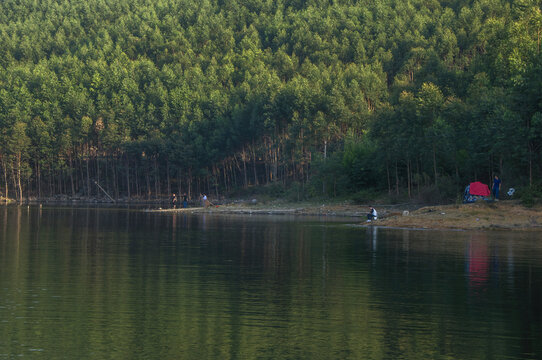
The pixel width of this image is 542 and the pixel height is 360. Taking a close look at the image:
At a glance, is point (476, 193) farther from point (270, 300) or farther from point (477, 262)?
point (270, 300)

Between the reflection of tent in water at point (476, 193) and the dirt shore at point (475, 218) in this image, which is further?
the reflection of tent in water at point (476, 193)

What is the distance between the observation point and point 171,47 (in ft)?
585

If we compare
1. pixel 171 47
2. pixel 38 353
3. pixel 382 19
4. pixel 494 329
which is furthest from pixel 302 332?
pixel 171 47

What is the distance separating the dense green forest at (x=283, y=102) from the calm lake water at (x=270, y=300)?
2932 cm

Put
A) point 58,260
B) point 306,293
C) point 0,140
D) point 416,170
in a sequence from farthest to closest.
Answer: point 0,140 → point 416,170 → point 58,260 → point 306,293

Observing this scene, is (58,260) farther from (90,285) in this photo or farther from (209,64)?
(209,64)

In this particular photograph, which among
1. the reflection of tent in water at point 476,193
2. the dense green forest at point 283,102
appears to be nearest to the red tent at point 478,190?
the reflection of tent in water at point 476,193

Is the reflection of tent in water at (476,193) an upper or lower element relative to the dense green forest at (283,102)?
lower

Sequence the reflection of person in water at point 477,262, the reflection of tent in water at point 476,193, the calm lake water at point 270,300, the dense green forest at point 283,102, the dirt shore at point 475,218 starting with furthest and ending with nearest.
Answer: the dense green forest at point 283,102 → the reflection of tent in water at point 476,193 → the dirt shore at point 475,218 → the reflection of person in water at point 477,262 → the calm lake water at point 270,300

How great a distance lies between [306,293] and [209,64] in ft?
486

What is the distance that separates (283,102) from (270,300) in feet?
308

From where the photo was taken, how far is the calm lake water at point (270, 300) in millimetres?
15836

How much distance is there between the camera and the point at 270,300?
21016 millimetres

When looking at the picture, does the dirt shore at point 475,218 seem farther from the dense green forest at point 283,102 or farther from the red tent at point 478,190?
the dense green forest at point 283,102
